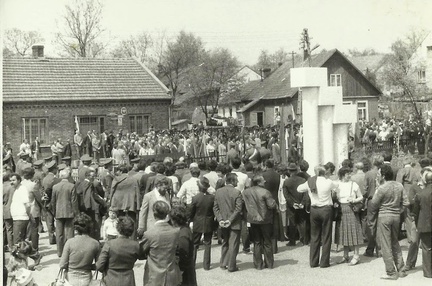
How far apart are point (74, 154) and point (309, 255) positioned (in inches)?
759

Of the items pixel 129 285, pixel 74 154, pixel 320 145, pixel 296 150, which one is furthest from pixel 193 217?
pixel 74 154

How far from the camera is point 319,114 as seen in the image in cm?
1473

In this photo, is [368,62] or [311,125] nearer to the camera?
[311,125]

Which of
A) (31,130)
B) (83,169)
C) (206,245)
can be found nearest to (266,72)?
(31,130)

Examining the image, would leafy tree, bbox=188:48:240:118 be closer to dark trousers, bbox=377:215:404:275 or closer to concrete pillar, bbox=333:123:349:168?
concrete pillar, bbox=333:123:349:168

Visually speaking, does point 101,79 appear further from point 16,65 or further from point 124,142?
point 124,142

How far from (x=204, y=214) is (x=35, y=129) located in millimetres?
21372

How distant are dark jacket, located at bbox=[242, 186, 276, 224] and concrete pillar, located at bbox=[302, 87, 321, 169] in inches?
191

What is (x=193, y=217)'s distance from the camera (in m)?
10.2

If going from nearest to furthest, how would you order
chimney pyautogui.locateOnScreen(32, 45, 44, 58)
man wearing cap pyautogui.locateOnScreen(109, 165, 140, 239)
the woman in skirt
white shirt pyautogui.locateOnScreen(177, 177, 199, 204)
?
the woman in skirt
white shirt pyautogui.locateOnScreen(177, 177, 199, 204)
man wearing cap pyautogui.locateOnScreen(109, 165, 140, 239)
chimney pyautogui.locateOnScreen(32, 45, 44, 58)

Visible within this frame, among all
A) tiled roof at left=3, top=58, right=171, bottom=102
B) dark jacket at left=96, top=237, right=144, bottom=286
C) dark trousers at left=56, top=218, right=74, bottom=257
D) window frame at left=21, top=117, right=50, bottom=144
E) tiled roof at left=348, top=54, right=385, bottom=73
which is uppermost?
tiled roof at left=348, top=54, right=385, bottom=73

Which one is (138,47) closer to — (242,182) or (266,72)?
(266,72)

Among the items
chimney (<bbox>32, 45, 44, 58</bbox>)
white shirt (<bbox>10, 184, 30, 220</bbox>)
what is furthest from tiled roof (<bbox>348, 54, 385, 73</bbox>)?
white shirt (<bbox>10, 184, 30, 220</bbox>)

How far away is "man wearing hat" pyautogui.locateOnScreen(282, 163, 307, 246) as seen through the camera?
444 inches
